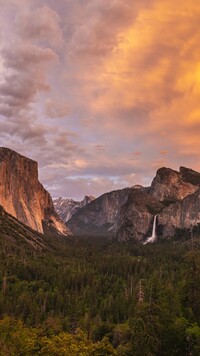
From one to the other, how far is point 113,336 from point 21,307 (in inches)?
2004

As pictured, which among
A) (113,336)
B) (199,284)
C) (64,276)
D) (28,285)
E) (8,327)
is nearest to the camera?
(199,284)

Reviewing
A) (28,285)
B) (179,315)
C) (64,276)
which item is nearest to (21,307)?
(28,285)

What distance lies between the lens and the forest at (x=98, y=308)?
40531 mm

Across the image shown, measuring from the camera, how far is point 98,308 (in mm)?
132375

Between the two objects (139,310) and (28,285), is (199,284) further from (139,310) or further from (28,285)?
(28,285)

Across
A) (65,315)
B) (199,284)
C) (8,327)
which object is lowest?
(65,315)

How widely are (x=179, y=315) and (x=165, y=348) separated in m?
7.91

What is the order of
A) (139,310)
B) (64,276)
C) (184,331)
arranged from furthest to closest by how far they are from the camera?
(64,276)
(184,331)
(139,310)

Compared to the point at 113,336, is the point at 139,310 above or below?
above

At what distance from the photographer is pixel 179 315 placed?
51.3 meters

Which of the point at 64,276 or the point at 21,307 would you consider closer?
the point at 21,307

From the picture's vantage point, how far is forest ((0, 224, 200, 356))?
4053 cm

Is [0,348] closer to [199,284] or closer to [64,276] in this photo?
[199,284]

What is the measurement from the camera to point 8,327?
190ft
